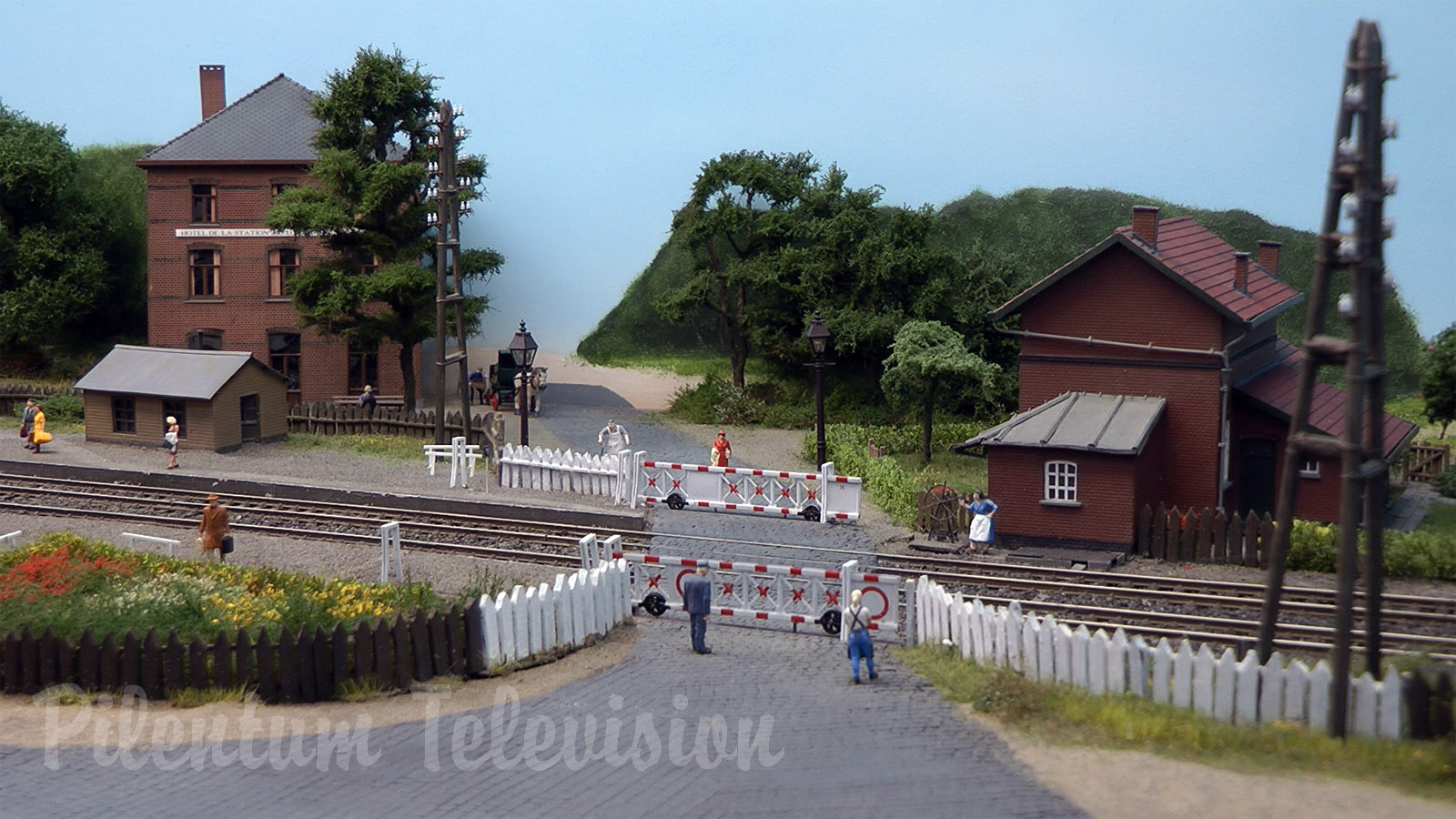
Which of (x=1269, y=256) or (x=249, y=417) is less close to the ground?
(x=1269, y=256)

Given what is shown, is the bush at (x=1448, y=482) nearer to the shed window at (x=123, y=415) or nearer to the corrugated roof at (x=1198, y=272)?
the corrugated roof at (x=1198, y=272)

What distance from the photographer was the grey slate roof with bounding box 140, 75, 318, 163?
43.5 meters

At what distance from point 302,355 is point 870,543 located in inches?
962

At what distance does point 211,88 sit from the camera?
157 ft

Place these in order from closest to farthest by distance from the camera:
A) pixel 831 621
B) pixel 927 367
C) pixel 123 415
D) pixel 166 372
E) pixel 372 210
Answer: pixel 831 621
pixel 927 367
pixel 166 372
pixel 123 415
pixel 372 210

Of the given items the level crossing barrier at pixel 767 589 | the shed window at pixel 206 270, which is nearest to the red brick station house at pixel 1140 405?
the level crossing barrier at pixel 767 589

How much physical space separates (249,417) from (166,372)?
236 cm

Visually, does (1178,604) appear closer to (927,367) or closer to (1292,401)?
(1292,401)

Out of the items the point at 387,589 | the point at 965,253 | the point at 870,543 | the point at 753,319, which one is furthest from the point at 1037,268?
the point at 387,589

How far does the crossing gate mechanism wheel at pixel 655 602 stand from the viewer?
822 inches

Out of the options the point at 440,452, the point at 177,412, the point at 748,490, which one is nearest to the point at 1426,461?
the point at 748,490

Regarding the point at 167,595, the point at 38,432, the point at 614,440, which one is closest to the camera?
the point at 167,595

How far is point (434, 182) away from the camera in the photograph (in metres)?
45.0

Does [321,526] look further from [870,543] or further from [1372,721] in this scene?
[1372,721]
